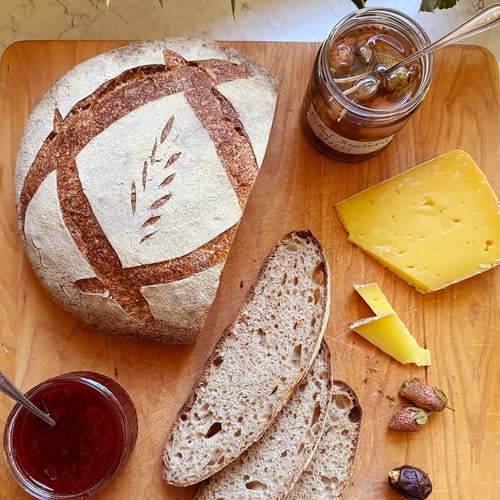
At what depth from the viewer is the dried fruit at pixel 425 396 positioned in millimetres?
2264

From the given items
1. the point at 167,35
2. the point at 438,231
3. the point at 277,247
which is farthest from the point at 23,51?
the point at 438,231

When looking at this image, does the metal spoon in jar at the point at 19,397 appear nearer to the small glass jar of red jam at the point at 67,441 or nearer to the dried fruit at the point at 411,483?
the small glass jar of red jam at the point at 67,441

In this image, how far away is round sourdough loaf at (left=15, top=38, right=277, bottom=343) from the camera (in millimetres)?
2039

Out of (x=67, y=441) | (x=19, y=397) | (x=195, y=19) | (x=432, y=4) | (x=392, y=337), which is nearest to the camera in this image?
(x=19, y=397)

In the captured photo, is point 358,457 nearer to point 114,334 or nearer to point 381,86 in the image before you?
point 114,334

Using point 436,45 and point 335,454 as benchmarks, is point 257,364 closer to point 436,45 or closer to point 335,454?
point 335,454

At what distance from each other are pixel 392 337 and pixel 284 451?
584mm

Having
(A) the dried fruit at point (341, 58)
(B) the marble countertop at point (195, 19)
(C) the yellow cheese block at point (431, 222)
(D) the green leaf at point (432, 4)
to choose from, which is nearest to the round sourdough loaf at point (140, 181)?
(A) the dried fruit at point (341, 58)

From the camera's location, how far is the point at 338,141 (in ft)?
7.30

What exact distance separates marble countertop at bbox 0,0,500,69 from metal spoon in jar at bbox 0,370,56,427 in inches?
Answer: 55.1

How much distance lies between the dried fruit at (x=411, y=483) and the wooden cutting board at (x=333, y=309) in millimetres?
74

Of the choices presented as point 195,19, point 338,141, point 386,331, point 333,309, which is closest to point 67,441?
point 333,309

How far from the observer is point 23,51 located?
236cm

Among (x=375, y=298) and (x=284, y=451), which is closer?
(x=284, y=451)
